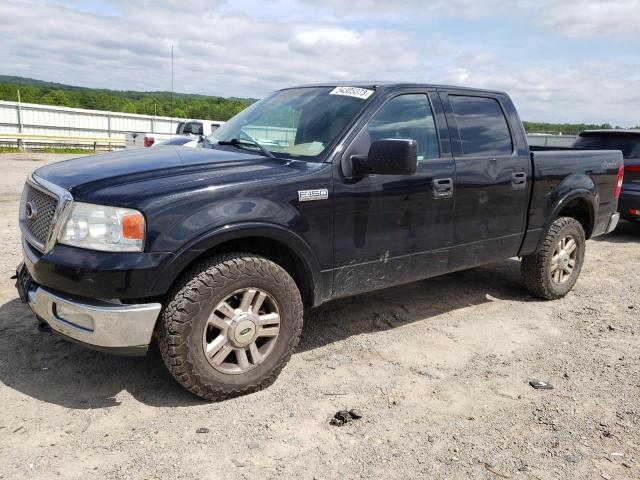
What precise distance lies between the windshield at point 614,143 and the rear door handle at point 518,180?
4.89 m

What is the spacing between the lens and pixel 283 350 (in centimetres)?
343

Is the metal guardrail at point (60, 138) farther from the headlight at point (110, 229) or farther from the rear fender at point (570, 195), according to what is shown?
the rear fender at point (570, 195)

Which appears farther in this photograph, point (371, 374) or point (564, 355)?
point (564, 355)

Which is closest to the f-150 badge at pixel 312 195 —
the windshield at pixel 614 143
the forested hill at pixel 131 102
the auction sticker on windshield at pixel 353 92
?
the auction sticker on windshield at pixel 353 92

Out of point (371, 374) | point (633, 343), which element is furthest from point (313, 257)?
point (633, 343)

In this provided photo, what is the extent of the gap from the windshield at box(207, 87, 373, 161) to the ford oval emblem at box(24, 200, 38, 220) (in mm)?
1390

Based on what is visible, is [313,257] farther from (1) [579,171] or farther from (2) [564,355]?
(1) [579,171]

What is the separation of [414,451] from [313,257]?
1.30 m

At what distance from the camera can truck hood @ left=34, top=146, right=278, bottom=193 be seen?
307cm

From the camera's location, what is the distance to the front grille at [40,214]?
309 cm

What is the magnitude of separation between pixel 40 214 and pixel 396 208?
2.29m

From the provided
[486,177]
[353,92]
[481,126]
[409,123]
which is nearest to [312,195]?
[353,92]

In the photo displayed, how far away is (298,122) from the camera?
13.1 feet

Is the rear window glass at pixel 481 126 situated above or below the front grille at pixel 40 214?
above
